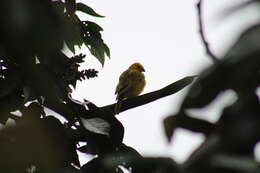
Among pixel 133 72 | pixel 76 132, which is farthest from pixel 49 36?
pixel 133 72

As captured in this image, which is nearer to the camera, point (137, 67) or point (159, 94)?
point (159, 94)

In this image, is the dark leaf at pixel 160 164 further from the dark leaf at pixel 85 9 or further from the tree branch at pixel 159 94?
the dark leaf at pixel 85 9

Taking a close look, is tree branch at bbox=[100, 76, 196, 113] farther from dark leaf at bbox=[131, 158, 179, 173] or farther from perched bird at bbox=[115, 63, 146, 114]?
perched bird at bbox=[115, 63, 146, 114]

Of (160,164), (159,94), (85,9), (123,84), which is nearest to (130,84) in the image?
(123,84)

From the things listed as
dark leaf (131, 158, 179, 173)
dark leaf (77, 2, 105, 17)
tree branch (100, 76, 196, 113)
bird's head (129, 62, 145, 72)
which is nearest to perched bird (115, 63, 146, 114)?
bird's head (129, 62, 145, 72)

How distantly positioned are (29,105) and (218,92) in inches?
75.2

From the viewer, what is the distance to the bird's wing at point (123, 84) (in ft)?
24.2

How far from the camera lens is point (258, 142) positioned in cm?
55

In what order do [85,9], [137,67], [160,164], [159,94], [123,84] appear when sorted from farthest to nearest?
1. [137,67]
2. [123,84]
3. [85,9]
4. [159,94]
5. [160,164]

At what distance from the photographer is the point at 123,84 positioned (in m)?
7.78

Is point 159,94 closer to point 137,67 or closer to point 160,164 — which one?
point 160,164

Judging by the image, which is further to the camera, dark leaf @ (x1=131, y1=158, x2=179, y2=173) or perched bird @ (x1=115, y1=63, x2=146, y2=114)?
perched bird @ (x1=115, y1=63, x2=146, y2=114)

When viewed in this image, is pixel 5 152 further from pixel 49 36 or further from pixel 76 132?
pixel 76 132

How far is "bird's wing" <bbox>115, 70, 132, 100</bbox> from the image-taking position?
290 inches
